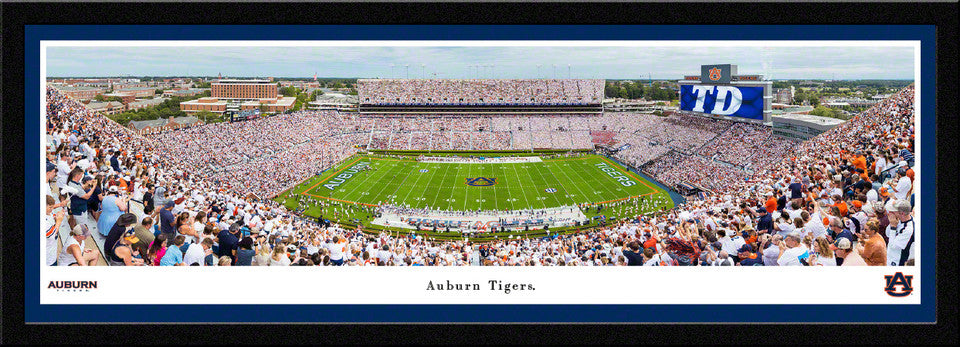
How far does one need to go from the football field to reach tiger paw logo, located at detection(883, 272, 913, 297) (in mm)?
16040

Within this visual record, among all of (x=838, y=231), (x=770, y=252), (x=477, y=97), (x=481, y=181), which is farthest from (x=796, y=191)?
(x=477, y=97)

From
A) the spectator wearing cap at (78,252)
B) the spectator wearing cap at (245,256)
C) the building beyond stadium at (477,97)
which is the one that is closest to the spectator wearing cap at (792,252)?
the spectator wearing cap at (245,256)

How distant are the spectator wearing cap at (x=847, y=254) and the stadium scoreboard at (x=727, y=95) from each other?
2067cm

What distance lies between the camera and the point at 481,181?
25125 millimetres

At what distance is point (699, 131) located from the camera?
28250mm

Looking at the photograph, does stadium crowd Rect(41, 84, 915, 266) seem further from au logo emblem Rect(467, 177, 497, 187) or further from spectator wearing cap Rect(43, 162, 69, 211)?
au logo emblem Rect(467, 177, 497, 187)

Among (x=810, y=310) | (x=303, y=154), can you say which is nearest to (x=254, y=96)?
(x=810, y=310)

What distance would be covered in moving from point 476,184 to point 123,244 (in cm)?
2066

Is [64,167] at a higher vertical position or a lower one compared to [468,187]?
higher

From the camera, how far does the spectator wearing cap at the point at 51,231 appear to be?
12.5ft

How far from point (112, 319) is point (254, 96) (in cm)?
778

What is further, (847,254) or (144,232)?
(144,232)

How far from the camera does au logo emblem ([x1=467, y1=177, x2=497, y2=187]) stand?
960 inches

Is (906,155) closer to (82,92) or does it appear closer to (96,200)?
(96,200)
